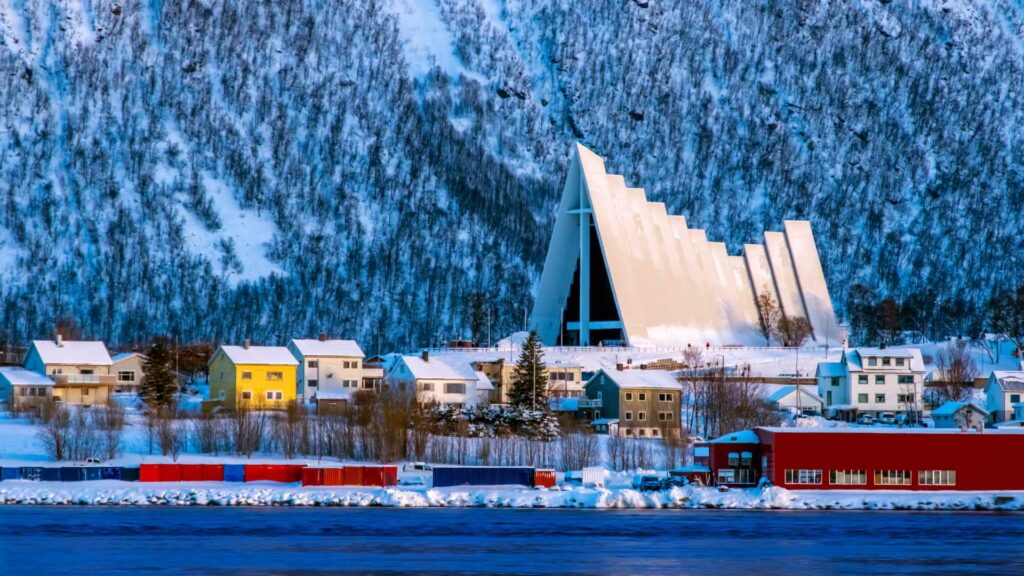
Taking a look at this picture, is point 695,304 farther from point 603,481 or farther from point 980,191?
point 980,191

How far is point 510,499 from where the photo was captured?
5212 cm

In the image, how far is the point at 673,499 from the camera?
52.0 metres

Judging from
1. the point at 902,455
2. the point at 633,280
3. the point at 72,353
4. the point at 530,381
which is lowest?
the point at 902,455

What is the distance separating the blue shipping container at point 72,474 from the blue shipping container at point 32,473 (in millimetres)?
628

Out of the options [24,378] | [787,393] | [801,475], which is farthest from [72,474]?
[787,393]

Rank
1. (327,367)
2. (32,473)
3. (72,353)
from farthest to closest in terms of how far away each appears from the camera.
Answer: (327,367) → (72,353) → (32,473)

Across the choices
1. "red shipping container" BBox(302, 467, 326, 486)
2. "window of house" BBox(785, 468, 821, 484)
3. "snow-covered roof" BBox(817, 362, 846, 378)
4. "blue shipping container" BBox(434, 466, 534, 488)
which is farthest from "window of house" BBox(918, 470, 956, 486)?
"snow-covered roof" BBox(817, 362, 846, 378)

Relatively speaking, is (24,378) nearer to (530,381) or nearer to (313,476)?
(530,381)

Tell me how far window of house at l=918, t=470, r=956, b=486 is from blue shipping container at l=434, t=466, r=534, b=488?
11176 millimetres

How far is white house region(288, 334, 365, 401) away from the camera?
277 feet

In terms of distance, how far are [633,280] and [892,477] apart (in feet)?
150

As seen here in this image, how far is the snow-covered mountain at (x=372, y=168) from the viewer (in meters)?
162

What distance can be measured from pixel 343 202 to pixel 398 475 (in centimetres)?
11891

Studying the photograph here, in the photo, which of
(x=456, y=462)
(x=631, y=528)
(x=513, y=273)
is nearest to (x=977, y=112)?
(x=513, y=273)
